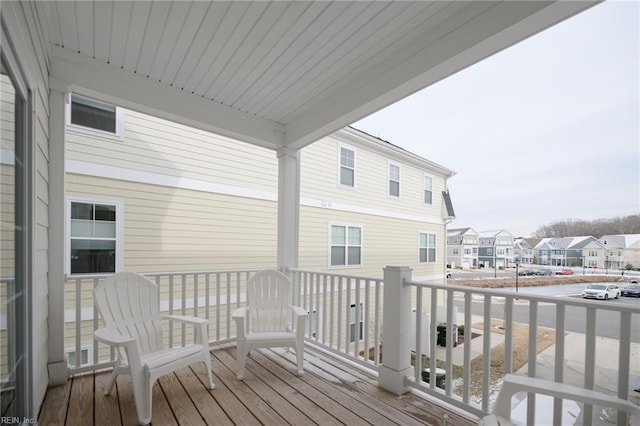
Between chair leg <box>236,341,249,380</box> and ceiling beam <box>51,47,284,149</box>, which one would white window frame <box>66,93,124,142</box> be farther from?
chair leg <box>236,341,249,380</box>

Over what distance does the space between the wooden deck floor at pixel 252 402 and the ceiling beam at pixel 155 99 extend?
8.40 feet

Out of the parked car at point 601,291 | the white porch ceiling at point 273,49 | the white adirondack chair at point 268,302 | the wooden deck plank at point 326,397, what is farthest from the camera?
the white adirondack chair at point 268,302

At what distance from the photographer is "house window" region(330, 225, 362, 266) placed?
21.6 feet

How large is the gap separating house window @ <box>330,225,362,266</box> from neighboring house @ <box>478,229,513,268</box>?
366cm

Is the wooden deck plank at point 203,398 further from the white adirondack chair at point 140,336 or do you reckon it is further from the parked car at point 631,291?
the parked car at point 631,291

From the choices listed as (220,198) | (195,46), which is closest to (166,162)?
(220,198)

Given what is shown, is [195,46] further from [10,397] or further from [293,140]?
[10,397]

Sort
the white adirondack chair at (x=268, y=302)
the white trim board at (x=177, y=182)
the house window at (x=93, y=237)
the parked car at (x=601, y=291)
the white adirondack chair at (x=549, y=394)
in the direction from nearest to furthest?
the white adirondack chair at (x=549, y=394) < the parked car at (x=601, y=291) < the white adirondack chair at (x=268, y=302) < the house window at (x=93, y=237) < the white trim board at (x=177, y=182)

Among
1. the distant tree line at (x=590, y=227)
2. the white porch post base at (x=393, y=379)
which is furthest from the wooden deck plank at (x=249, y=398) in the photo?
the distant tree line at (x=590, y=227)

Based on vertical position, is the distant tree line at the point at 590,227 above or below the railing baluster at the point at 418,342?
above

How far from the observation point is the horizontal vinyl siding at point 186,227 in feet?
14.1

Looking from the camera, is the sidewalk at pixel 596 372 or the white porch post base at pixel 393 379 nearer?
the sidewalk at pixel 596 372

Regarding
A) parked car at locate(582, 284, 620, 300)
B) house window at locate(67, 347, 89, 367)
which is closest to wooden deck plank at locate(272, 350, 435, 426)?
parked car at locate(582, 284, 620, 300)

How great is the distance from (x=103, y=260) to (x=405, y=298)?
399 cm
